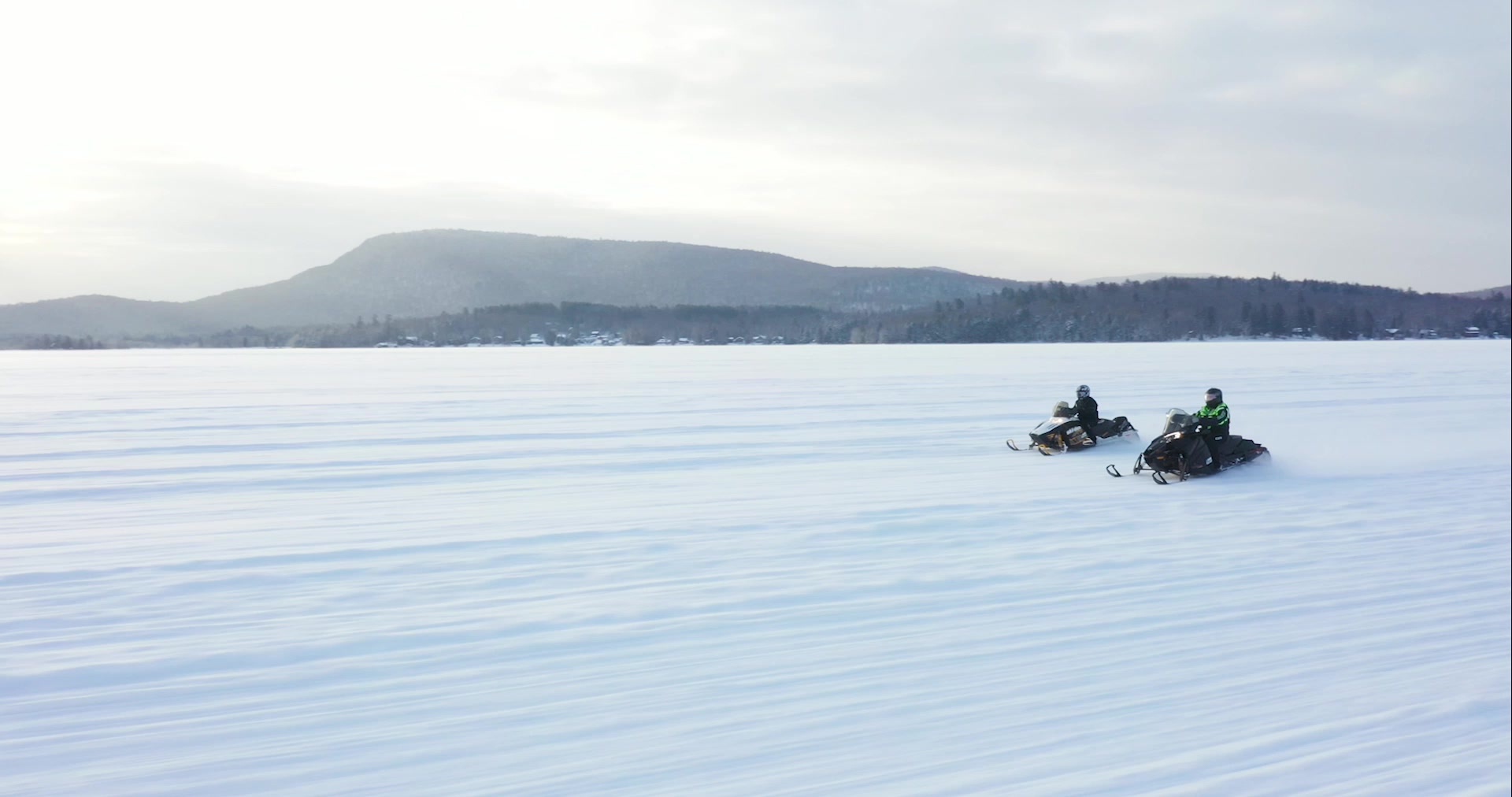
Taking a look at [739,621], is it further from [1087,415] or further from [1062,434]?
[1087,415]

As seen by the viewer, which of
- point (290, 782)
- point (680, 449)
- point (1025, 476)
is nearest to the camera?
point (290, 782)

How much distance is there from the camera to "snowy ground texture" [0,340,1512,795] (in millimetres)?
3822

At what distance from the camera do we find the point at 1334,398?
21.3 metres

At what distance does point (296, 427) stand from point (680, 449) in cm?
619

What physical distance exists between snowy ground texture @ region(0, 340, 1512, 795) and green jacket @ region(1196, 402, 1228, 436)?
2.24ft

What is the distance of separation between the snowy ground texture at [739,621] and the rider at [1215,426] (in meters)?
0.53

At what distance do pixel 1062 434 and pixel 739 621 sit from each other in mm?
8281

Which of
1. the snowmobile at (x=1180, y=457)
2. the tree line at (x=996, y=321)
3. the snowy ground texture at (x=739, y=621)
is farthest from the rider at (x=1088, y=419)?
the tree line at (x=996, y=321)

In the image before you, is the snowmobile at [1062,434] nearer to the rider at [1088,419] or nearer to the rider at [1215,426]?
the rider at [1088,419]

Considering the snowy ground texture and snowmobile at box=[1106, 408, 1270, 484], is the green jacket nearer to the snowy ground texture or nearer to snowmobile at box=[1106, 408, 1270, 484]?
snowmobile at box=[1106, 408, 1270, 484]

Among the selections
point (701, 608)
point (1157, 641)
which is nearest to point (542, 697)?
point (701, 608)

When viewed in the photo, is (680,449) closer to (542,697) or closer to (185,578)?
(185,578)

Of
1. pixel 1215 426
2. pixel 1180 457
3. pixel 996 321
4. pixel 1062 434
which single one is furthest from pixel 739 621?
pixel 996 321

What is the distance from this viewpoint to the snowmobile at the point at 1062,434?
491 inches
